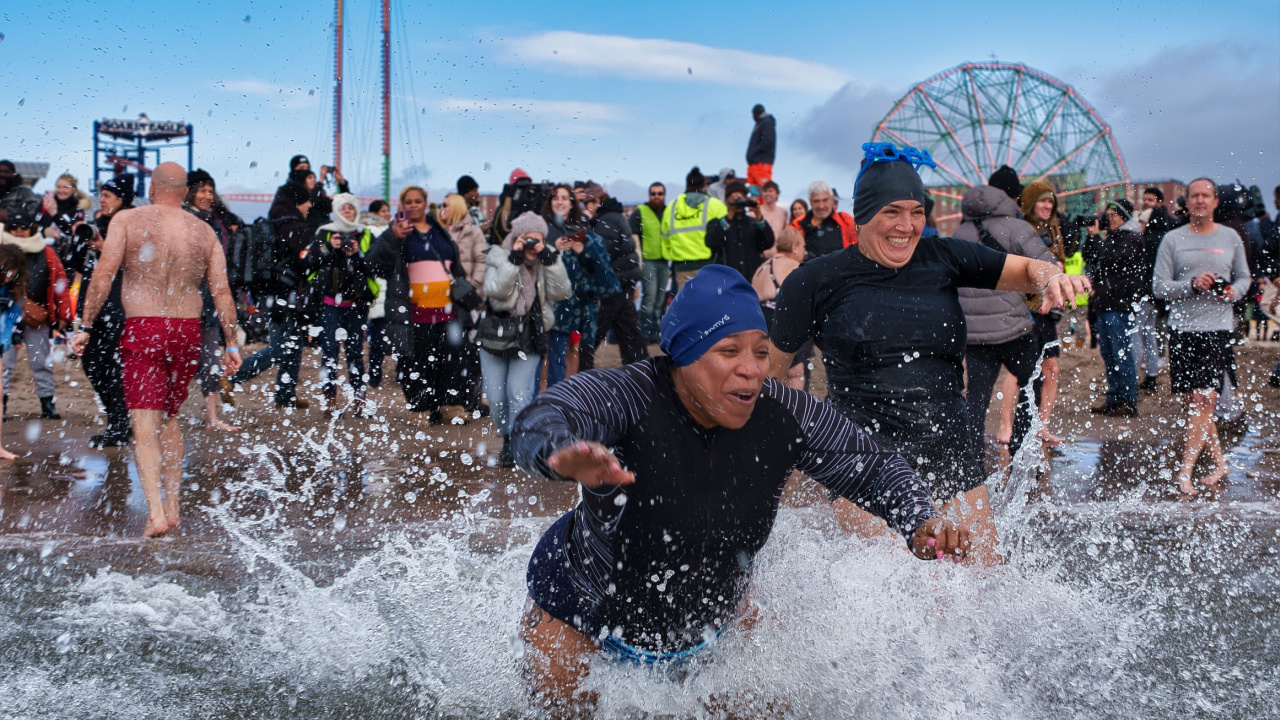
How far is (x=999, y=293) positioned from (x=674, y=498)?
368 cm

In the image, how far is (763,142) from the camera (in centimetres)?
1203

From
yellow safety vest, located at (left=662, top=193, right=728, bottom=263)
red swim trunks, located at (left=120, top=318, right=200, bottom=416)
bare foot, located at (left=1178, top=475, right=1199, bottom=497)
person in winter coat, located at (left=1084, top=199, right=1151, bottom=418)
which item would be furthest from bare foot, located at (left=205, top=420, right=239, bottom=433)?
person in winter coat, located at (left=1084, top=199, right=1151, bottom=418)

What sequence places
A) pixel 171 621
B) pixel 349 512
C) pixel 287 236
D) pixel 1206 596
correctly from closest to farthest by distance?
pixel 171 621, pixel 1206 596, pixel 349 512, pixel 287 236

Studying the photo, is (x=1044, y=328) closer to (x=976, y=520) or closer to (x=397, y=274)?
(x=976, y=520)

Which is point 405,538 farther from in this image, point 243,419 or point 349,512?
point 243,419

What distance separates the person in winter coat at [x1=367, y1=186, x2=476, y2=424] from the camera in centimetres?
818

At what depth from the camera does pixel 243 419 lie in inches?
332

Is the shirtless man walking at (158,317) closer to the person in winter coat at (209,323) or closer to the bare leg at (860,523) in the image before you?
the person in winter coat at (209,323)

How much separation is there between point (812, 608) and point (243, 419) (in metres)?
6.21

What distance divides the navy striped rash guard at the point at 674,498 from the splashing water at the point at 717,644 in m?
0.24

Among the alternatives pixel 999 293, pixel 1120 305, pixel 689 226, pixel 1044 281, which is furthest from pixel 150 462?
pixel 1120 305

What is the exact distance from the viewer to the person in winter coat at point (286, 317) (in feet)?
29.0

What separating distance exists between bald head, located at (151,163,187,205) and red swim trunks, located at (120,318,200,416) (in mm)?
648

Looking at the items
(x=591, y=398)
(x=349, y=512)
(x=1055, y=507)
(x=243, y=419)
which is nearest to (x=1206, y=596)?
(x=1055, y=507)
